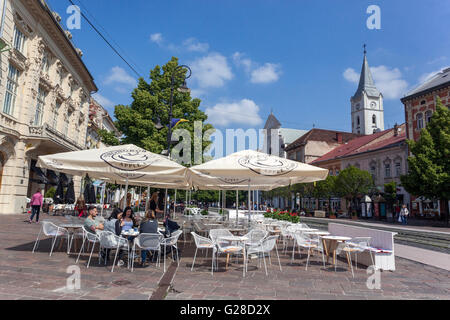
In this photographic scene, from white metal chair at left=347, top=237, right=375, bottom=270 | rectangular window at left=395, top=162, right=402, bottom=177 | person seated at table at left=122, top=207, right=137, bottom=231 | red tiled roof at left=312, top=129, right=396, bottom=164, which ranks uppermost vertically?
red tiled roof at left=312, top=129, right=396, bottom=164

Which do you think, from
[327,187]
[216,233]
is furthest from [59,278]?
[327,187]

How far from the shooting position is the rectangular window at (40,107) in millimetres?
22567

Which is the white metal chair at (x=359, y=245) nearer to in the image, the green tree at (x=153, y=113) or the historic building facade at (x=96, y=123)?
the green tree at (x=153, y=113)

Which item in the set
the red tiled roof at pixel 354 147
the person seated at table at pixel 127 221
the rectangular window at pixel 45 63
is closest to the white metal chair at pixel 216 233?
the person seated at table at pixel 127 221

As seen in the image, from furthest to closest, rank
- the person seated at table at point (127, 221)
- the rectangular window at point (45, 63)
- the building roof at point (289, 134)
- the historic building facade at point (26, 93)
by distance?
the building roof at point (289, 134) < the rectangular window at point (45, 63) < the historic building facade at point (26, 93) < the person seated at table at point (127, 221)

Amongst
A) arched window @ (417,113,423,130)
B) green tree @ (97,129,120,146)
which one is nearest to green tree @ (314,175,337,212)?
arched window @ (417,113,423,130)

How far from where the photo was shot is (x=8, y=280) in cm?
515

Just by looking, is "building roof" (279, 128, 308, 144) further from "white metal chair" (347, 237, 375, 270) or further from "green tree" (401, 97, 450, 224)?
"white metal chair" (347, 237, 375, 270)

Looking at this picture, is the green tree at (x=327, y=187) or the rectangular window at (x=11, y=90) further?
the green tree at (x=327, y=187)

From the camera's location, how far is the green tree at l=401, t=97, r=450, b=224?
24.9m

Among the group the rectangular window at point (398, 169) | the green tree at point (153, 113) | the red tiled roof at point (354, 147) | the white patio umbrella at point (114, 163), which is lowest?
the white patio umbrella at point (114, 163)

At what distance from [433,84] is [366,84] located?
56.0m

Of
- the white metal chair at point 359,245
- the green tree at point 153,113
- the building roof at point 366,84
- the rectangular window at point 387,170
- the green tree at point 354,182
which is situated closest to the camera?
the white metal chair at point 359,245

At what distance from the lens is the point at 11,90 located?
19.1 m
